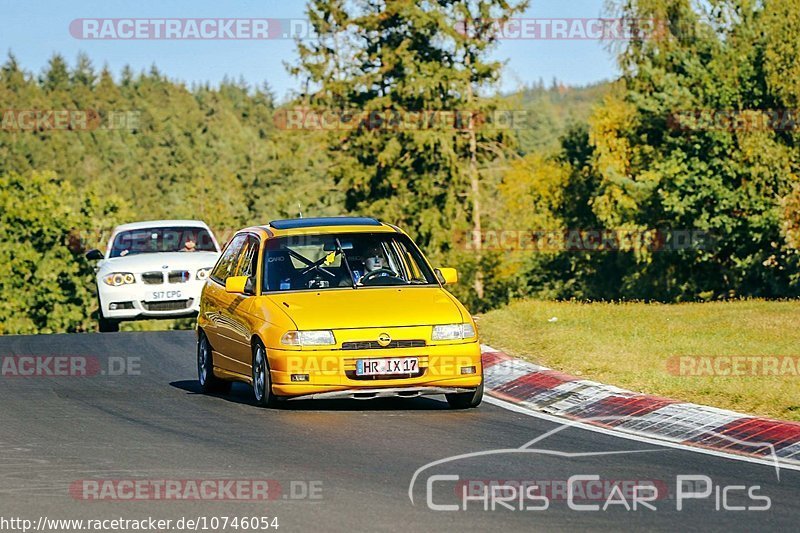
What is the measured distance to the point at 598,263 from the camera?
6944 cm

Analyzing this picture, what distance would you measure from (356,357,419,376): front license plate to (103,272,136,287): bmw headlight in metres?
11.2

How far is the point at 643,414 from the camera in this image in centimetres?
1137

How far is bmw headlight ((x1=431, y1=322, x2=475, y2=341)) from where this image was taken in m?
11.7

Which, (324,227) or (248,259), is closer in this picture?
(324,227)

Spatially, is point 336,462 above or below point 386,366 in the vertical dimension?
below

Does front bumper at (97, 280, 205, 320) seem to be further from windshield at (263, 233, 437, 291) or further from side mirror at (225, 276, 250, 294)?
side mirror at (225, 276, 250, 294)

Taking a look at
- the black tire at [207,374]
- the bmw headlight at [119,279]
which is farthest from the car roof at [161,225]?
the black tire at [207,374]

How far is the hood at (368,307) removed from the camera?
11594mm

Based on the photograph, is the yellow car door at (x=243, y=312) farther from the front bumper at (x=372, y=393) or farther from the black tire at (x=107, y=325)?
the black tire at (x=107, y=325)

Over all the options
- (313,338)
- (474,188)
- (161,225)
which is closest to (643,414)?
(313,338)

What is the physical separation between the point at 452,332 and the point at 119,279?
37.6ft

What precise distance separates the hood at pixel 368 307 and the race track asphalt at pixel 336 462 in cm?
82

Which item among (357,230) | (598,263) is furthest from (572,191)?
(357,230)

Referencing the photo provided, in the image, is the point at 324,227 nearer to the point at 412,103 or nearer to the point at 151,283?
the point at 151,283
